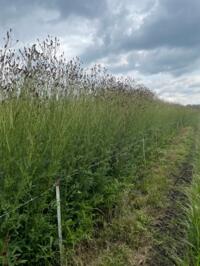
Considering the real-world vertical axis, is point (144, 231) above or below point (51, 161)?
below

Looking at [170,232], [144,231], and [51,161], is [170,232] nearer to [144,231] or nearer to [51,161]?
[144,231]

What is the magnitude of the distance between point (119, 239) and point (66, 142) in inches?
62.8

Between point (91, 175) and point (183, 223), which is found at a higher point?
point (91, 175)

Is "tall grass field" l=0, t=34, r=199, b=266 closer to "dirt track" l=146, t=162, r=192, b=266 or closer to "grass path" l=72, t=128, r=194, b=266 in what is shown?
"grass path" l=72, t=128, r=194, b=266

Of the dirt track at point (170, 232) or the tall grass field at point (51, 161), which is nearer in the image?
the tall grass field at point (51, 161)

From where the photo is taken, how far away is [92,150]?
4.73 meters

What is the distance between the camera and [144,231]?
187 inches

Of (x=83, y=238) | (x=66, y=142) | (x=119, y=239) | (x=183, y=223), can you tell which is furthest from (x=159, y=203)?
(x=66, y=142)

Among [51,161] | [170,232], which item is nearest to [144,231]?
[170,232]

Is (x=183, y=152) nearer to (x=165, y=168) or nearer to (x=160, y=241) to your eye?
(x=165, y=168)

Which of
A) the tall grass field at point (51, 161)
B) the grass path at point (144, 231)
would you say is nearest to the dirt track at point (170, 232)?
the grass path at point (144, 231)

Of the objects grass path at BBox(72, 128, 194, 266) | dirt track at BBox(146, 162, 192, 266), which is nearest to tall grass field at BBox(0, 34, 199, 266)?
grass path at BBox(72, 128, 194, 266)

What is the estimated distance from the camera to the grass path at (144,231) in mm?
3977

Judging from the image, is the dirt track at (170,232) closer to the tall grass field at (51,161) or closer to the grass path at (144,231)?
the grass path at (144,231)
